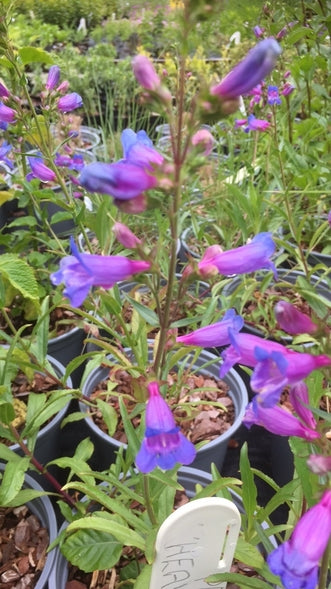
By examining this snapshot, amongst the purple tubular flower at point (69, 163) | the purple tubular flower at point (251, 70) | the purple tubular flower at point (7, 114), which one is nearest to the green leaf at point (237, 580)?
the purple tubular flower at point (251, 70)

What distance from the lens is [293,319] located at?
32.7 inches

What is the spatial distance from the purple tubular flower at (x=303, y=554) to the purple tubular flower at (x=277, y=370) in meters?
0.18

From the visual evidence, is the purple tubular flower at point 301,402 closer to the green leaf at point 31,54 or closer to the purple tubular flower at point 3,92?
the purple tubular flower at point 3,92

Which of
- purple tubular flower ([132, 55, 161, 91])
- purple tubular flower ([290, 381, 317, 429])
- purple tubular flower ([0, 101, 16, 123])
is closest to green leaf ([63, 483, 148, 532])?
purple tubular flower ([290, 381, 317, 429])

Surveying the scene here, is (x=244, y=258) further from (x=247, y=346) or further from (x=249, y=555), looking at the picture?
(x=249, y=555)

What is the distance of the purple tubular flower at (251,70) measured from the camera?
0.76 m

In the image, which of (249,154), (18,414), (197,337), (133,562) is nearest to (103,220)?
(18,414)

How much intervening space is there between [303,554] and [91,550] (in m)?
0.75

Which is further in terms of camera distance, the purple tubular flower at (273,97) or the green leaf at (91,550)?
the purple tubular flower at (273,97)

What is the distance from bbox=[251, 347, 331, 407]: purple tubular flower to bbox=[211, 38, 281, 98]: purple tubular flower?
37cm

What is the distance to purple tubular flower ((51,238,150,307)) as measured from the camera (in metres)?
0.85

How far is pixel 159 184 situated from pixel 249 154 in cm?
252

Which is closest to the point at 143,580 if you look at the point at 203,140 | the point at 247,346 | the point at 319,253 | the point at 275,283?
the point at 247,346

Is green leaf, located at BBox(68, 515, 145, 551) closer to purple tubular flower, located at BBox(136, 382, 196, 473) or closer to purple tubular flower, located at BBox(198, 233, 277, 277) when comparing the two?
purple tubular flower, located at BBox(136, 382, 196, 473)
